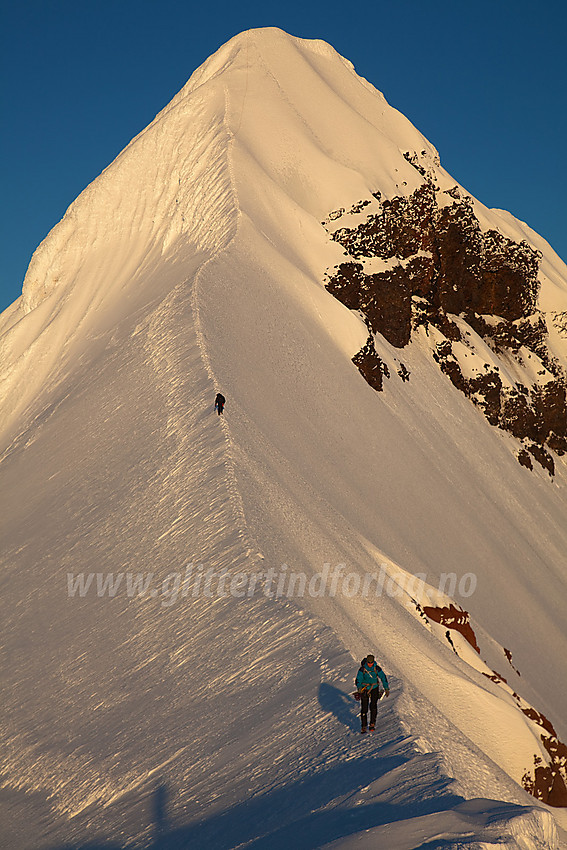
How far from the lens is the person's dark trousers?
12828 millimetres

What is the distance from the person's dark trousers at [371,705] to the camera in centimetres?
1283

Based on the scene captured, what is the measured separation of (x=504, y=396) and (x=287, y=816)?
5336 centimetres

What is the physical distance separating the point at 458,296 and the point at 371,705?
58.9 metres

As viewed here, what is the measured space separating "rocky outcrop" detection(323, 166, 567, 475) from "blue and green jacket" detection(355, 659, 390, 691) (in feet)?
116

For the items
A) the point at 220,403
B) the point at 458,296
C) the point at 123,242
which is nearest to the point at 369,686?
the point at 220,403

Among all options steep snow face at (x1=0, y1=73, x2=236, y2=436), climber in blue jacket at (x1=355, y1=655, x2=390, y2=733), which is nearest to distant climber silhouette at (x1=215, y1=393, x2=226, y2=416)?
climber in blue jacket at (x1=355, y1=655, x2=390, y2=733)

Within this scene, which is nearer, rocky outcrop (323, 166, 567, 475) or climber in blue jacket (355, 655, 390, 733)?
climber in blue jacket (355, 655, 390, 733)

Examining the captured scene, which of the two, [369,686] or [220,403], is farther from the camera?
[220,403]

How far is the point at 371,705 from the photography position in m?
12.9

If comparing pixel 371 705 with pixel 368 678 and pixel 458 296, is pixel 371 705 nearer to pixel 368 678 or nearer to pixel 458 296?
pixel 368 678

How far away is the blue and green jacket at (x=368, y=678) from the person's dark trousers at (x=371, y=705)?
0.10 m

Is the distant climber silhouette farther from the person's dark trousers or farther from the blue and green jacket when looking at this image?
the person's dark trousers

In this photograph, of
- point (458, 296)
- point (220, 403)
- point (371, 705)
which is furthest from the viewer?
point (458, 296)

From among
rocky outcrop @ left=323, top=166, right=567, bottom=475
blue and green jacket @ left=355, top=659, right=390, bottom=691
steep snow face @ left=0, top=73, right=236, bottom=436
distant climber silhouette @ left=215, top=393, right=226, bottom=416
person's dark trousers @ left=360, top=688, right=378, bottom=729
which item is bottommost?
person's dark trousers @ left=360, top=688, right=378, bottom=729
